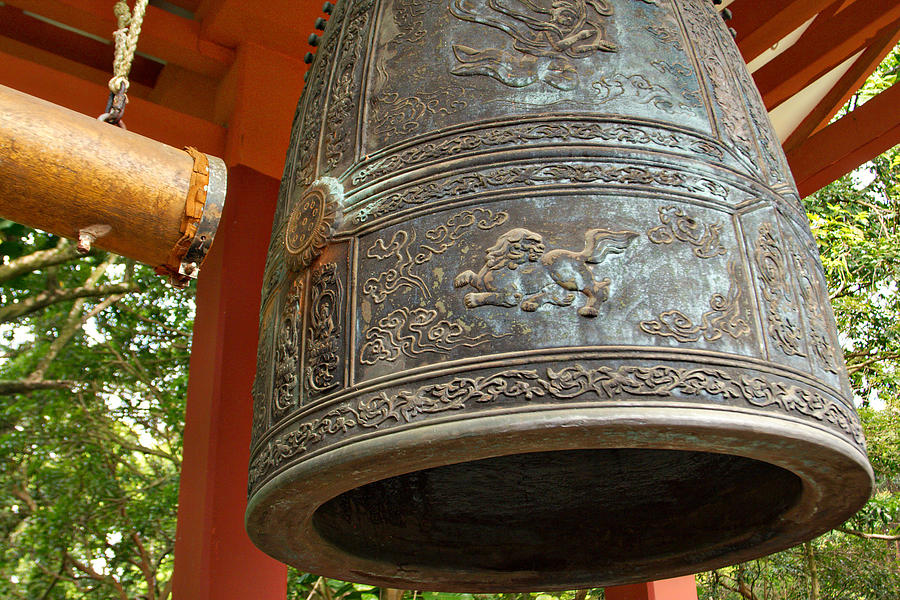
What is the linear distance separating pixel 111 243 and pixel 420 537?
1.18 m

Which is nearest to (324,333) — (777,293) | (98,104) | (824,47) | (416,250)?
(416,250)

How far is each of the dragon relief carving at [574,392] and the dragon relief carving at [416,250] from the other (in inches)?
8.8

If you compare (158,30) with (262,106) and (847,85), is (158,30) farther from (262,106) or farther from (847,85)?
(847,85)

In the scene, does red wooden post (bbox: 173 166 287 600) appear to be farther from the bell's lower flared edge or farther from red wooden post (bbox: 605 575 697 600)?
red wooden post (bbox: 605 575 697 600)

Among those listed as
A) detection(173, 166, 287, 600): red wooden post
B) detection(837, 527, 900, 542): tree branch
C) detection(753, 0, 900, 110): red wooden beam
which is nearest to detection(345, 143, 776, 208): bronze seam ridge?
detection(173, 166, 287, 600): red wooden post

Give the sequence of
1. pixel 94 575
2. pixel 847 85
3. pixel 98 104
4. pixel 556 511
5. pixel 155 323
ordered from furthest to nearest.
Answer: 1. pixel 155 323
2. pixel 94 575
3. pixel 847 85
4. pixel 98 104
5. pixel 556 511

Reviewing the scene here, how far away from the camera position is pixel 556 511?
2500 mm

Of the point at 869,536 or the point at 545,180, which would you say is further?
the point at 869,536

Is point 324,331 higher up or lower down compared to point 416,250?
lower down

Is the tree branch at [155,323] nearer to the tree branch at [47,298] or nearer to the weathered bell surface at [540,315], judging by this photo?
the tree branch at [47,298]

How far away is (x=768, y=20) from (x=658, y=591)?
2.30 meters

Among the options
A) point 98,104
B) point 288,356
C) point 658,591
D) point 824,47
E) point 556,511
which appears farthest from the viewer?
point 824,47

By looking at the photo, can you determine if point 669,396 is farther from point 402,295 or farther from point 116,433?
point 116,433

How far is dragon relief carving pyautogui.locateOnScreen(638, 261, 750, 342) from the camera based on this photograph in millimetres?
1695
